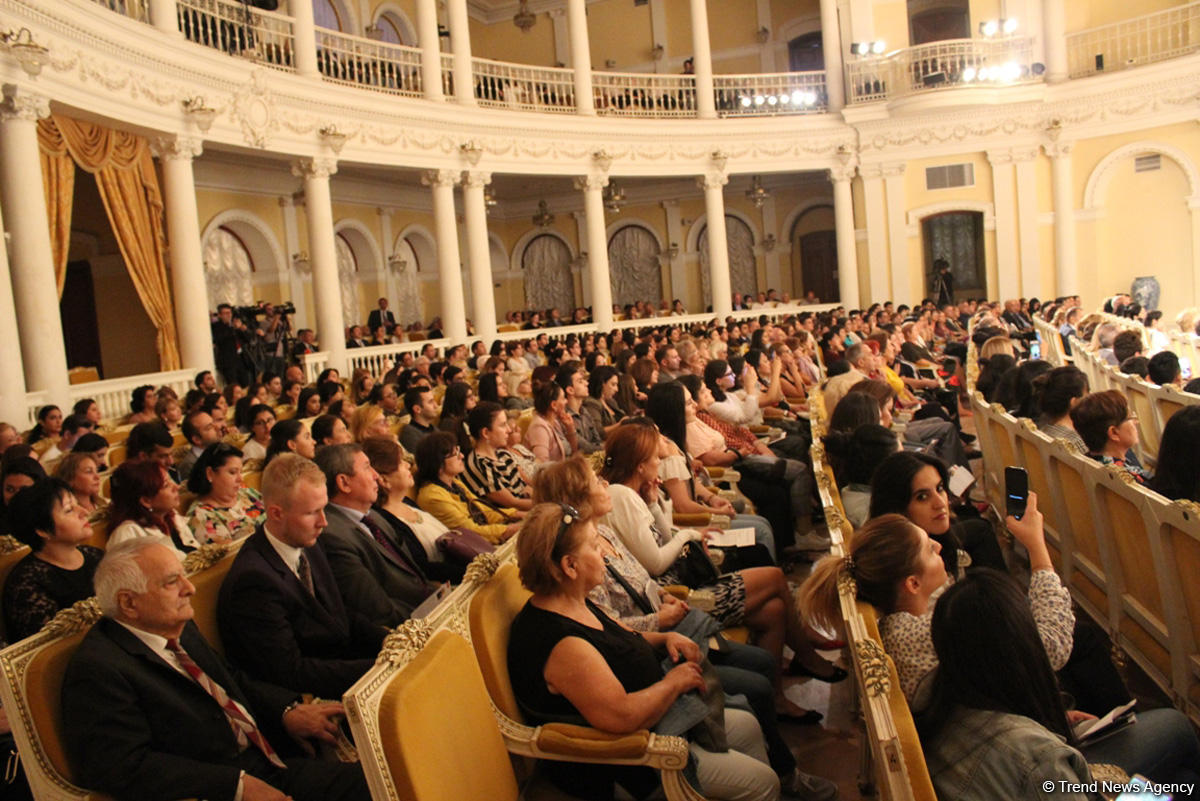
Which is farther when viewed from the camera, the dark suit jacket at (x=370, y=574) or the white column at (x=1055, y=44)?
the white column at (x=1055, y=44)

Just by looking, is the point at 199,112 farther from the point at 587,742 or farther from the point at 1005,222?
the point at 1005,222

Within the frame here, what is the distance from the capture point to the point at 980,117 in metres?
18.3

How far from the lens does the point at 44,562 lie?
2.99 meters

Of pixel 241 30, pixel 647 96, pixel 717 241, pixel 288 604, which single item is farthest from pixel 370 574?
pixel 647 96

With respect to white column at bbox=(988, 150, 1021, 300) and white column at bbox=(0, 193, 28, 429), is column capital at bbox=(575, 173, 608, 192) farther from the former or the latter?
white column at bbox=(0, 193, 28, 429)

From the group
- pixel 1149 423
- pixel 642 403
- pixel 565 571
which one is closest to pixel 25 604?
pixel 565 571

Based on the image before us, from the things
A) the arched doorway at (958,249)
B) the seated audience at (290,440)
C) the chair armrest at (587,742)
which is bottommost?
the chair armrest at (587,742)

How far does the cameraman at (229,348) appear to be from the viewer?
11.7 m

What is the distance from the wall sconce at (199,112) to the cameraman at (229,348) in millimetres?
2301

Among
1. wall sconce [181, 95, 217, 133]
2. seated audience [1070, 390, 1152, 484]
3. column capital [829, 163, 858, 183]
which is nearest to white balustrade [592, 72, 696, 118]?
column capital [829, 163, 858, 183]

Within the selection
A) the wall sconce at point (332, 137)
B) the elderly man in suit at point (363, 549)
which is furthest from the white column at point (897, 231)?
the elderly man in suit at point (363, 549)

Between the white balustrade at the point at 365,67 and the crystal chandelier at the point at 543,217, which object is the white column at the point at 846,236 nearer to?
the crystal chandelier at the point at 543,217

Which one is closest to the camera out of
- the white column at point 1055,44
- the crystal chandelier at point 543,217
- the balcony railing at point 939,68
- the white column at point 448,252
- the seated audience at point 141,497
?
the seated audience at point 141,497

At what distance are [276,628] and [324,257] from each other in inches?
424
